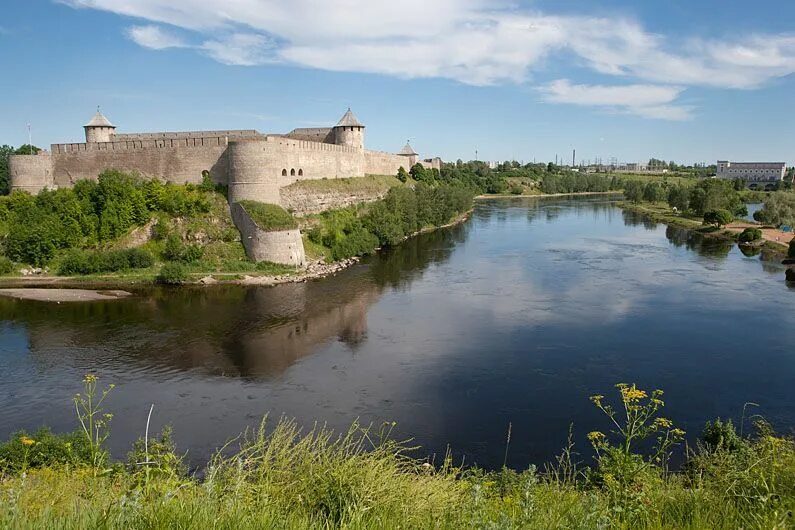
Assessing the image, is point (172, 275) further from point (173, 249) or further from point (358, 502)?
point (358, 502)

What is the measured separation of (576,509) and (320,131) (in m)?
26.7

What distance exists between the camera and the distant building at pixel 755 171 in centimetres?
7862

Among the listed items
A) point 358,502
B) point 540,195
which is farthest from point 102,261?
point 540,195

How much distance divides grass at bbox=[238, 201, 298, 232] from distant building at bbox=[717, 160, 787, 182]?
79.8 meters

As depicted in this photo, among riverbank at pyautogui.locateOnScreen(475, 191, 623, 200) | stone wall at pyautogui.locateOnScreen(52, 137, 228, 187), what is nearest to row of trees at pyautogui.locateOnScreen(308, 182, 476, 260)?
stone wall at pyautogui.locateOnScreen(52, 137, 228, 187)

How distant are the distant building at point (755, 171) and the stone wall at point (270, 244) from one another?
7990 centimetres

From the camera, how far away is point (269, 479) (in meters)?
3.13

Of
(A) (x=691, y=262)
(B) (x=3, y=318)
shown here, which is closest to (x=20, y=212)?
(B) (x=3, y=318)

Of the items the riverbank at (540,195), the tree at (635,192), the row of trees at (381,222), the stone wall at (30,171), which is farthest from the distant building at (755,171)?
the stone wall at (30,171)

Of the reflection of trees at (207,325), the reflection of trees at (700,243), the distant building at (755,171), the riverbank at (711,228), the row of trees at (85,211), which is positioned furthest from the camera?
the distant building at (755,171)

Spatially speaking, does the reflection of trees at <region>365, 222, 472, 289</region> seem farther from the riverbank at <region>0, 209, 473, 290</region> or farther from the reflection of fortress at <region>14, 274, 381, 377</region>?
the riverbank at <region>0, 209, 473, 290</region>

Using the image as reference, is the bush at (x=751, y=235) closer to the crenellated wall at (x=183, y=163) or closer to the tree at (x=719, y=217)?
the tree at (x=719, y=217)

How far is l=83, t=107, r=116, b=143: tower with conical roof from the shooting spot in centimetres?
2125

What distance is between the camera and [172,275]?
Result: 15.7 meters
